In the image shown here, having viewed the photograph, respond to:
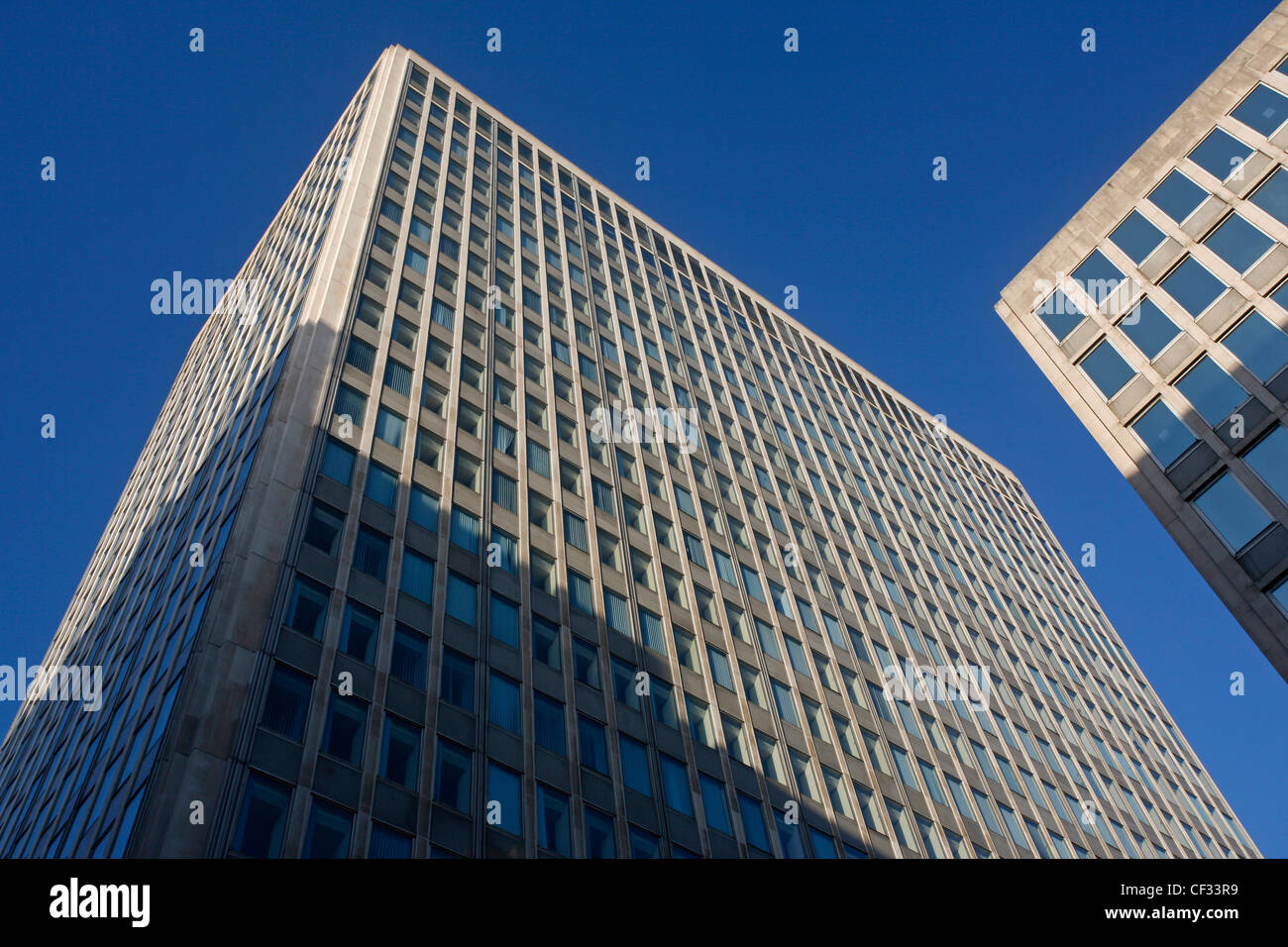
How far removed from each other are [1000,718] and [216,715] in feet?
145

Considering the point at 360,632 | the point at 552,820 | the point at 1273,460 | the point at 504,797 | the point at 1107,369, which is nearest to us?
the point at 1273,460

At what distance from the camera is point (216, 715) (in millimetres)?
24688

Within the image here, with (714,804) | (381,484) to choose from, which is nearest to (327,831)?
(381,484)

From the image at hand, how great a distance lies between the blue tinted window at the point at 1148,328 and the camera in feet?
104

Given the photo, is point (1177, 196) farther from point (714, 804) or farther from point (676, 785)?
point (676, 785)

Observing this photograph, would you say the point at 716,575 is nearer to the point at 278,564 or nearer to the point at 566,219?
the point at 278,564

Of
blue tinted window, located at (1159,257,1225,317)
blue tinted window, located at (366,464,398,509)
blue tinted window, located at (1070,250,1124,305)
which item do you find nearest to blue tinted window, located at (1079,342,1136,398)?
blue tinted window, located at (1070,250,1124,305)

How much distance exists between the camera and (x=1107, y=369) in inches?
1319

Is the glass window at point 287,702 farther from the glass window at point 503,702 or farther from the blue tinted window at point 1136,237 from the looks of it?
the blue tinted window at point 1136,237

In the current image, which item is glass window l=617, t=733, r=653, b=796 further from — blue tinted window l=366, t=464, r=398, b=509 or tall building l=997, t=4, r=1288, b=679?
tall building l=997, t=4, r=1288, b=679

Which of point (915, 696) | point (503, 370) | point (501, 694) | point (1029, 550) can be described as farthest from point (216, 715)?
point (1029, 550)

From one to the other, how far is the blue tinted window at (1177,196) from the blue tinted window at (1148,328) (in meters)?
3.16

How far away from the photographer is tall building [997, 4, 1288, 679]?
27.6 meters

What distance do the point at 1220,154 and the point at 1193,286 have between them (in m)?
4.81
